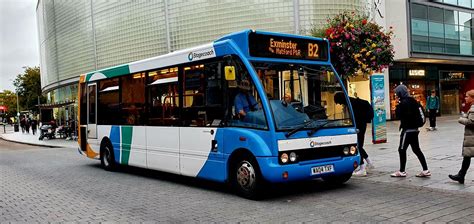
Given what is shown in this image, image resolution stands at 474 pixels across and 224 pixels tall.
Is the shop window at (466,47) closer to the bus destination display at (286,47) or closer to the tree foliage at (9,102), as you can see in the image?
the bus destination display at (286,47)

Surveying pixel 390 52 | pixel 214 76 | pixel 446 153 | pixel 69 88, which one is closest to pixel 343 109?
pixel 214 76

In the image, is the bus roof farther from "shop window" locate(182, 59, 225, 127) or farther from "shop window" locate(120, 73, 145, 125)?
"shop window" locate(120, 73, 145, 125)

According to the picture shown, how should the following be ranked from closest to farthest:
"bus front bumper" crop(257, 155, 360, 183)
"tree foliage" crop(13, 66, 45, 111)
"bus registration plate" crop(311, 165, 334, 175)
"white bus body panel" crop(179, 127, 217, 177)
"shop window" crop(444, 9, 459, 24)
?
1. "bus front bumper" crop(257, 155, 360, 183)
2. "bus registration plate" crop(311, 165, 334, 175)
3. "white bus body panel" crop(179, 127, 217, 177)
4. "shop window" crop(444, 9, 459, 24)
5. "tree foliage" crop(13, 66, 45, 111)

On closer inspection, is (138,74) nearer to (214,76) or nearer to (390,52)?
(214,76)

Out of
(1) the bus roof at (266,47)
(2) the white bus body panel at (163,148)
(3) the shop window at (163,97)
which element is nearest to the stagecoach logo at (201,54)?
(1) the bus roof at (266,47)

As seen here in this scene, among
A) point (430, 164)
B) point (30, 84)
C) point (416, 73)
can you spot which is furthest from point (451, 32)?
point (30, 84)

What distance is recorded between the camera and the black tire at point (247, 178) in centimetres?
699

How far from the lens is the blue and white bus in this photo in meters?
6.96

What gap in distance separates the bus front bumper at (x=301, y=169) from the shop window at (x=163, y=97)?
109 inches

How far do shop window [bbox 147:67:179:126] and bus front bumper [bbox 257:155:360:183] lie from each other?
2.78 meters

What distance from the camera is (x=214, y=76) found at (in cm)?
789

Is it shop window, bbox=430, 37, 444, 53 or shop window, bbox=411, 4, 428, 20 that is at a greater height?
shop window, bbox=411, 4, 428, 20

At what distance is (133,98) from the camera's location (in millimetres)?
10453

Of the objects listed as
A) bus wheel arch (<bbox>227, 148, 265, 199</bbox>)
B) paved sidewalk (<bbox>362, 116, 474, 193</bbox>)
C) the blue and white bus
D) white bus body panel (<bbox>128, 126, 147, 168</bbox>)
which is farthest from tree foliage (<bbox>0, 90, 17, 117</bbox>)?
bus wheel arch (<bbox>227, 148, 265, 199</bbox>)
